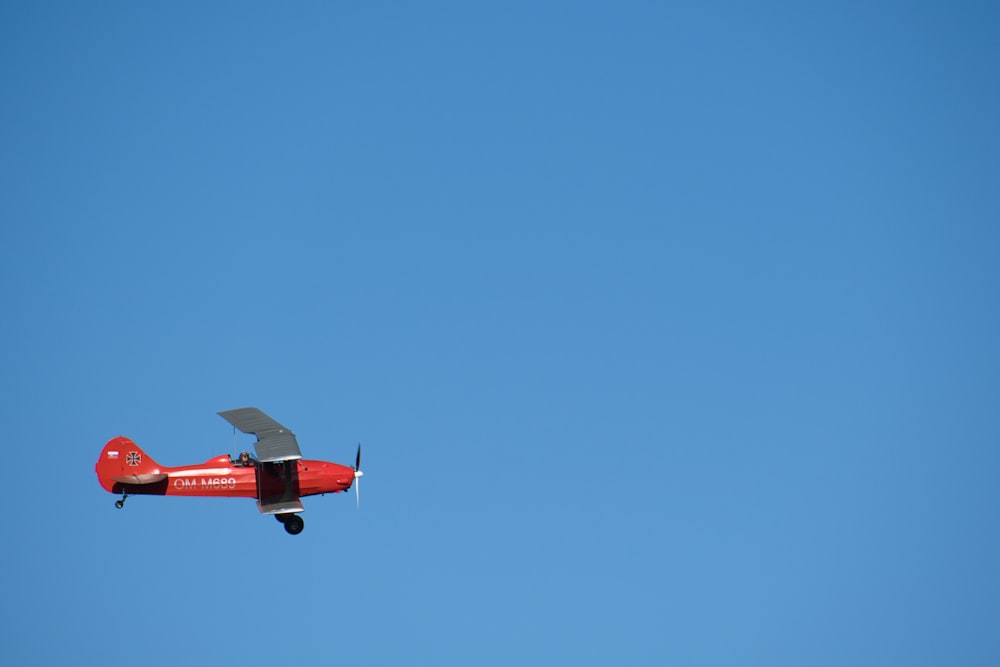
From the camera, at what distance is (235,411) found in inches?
2837

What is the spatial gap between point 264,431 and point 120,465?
248 inches

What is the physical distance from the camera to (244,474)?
7262 centimetres

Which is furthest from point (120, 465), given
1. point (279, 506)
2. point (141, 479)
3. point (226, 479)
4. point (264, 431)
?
point (279, 506)

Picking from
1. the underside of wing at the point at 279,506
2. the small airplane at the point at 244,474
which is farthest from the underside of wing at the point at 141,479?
the underside of wing at the point at 279,506

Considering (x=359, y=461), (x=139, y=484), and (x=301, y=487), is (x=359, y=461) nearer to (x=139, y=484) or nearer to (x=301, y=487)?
(x=301, y=487)

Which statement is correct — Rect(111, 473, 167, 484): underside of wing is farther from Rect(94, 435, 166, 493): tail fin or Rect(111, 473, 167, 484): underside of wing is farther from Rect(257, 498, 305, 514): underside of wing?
Rect(257, 498, 305, 514): underside of wing

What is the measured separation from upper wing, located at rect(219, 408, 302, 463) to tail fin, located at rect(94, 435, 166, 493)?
4.02m

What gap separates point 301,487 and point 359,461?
3.49 meters

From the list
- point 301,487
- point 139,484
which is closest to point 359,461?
point 301,487

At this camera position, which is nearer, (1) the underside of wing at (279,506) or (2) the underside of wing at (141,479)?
(2) the underside of wing at (141,479)

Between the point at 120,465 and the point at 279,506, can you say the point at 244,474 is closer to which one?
the point at 279,506

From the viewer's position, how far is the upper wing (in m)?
71.9

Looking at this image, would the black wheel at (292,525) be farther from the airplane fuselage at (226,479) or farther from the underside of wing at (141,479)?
the underside of wing at (141,479)

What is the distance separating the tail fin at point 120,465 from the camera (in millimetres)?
71062
